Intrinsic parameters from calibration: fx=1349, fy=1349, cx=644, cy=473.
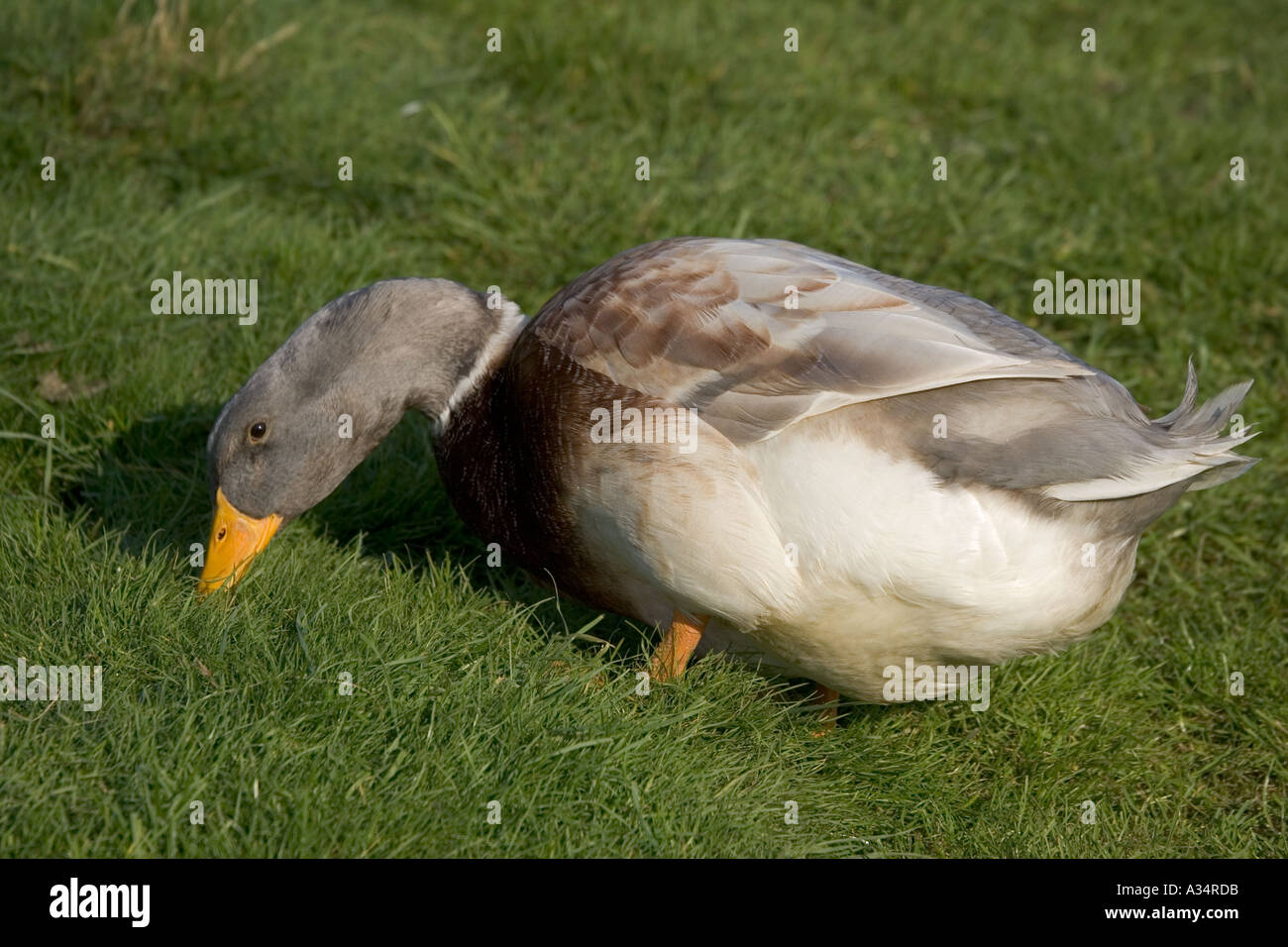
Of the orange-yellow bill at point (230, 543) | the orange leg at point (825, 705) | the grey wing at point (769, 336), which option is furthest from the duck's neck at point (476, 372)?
the orange leg at point (825, 705)

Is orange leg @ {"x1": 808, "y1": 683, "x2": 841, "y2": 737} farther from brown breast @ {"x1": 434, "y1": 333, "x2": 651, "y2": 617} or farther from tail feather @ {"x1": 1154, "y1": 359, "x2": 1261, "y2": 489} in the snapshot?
tail feather @ {"x1": 1154, "y1": 359, "x2": 1261, "y2": 489}

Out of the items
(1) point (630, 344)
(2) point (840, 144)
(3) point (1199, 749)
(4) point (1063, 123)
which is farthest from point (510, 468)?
(4) point (1063, 123)

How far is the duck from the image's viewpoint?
3.28m

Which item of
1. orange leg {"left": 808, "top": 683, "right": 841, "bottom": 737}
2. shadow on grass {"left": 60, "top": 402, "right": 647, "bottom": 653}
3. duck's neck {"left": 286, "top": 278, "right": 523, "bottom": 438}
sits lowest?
orange leg {"left": 808, "top": 683, "right": 841, "bottom": 737}

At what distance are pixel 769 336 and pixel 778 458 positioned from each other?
32cm

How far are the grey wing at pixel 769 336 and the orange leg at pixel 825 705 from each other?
1.01 m

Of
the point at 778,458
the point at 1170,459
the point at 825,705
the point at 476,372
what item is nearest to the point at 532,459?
the point at 476,372

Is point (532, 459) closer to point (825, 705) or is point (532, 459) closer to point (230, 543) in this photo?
point (230, 543)

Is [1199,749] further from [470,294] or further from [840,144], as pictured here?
[840,144]

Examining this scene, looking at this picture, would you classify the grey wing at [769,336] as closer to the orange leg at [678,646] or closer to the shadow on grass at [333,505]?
the orange leg at [678,646]

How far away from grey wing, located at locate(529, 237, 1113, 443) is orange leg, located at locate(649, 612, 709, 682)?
1.97 feet

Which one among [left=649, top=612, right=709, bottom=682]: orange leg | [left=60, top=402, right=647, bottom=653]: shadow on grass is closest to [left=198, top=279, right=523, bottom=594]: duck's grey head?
[left=60, top=402, right=647, bottom=653]: shadow on grass

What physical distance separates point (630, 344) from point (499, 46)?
360cm

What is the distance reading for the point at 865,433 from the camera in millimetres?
3305
